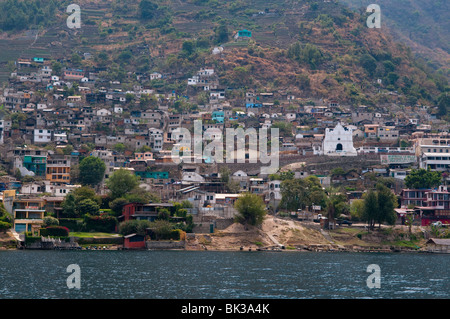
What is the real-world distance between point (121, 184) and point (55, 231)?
11.0 meters

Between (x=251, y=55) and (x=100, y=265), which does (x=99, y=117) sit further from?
(x=100, y=265)

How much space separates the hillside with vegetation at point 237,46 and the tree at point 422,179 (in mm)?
34914

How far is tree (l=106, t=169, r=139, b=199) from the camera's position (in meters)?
69.6

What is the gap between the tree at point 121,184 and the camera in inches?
2739

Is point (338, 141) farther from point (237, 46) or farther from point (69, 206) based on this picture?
point (237, 46)

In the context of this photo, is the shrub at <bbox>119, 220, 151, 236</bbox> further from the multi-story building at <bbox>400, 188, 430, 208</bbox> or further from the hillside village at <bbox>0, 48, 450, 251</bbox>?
the multi-story building at <bbox>400, 188, 430, 208</bbox>

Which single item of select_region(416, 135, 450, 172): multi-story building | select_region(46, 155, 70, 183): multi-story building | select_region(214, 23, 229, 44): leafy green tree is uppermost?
select_region(214, 23, 229, 44): leafy green tree

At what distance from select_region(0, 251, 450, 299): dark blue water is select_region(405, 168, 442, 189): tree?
51.2 ft

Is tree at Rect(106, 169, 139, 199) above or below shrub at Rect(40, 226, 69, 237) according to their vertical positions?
above

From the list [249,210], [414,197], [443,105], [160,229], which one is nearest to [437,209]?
[414,197]

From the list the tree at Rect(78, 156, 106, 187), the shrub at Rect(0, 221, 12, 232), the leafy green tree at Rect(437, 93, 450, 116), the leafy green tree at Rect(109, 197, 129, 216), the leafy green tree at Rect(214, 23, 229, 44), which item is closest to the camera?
the shrub at Rect(0, 221, 12, 232)

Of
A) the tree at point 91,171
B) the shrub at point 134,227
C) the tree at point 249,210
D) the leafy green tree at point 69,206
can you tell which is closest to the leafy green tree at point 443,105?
the tree at point 249,210

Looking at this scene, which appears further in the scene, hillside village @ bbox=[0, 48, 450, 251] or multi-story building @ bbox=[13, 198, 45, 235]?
hillside village @ bbox=[0, 48, 450, 251]

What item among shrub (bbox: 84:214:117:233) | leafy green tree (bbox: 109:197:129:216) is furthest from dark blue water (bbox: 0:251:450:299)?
leafy green tree (bbox: 109:197:129:216)
